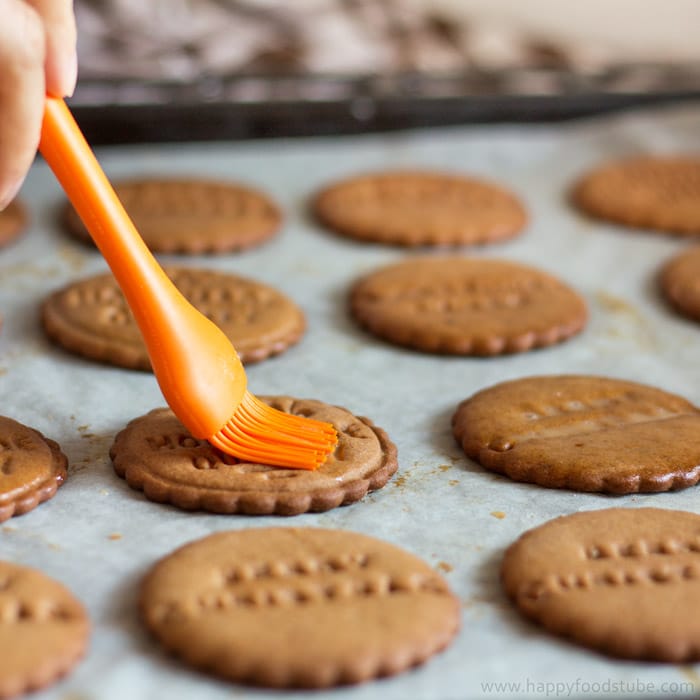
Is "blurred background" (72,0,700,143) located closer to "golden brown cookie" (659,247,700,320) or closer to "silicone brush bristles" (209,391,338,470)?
"golden brown cookie" (659,247,700,320)

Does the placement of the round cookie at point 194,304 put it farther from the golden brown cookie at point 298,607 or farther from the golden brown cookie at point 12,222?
the golden brown cookie at point 298,607

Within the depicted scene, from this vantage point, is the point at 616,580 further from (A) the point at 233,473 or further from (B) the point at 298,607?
Answer: (A) the point at 233,473

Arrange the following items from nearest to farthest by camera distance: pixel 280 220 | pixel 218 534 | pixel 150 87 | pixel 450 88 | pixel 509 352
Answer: pixel 218 534, pixel 509 352, pixel 280 220, pixel 150 87, pixel 450 88

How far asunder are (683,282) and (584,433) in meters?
0.62

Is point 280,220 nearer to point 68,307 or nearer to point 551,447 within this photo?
point 68,307

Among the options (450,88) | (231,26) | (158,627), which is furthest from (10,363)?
(450,88)

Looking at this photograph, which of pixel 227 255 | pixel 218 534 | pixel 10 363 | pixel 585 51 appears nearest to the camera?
pixel 218 534

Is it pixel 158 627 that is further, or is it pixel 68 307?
pixel 68 307

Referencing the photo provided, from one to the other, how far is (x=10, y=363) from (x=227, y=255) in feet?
1.79

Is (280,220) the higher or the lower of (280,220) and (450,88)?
the lower

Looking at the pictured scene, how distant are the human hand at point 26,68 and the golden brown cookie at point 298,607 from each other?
0.44m

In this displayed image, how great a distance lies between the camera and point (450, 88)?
106 inches

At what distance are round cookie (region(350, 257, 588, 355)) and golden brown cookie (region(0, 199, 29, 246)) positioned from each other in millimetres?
638

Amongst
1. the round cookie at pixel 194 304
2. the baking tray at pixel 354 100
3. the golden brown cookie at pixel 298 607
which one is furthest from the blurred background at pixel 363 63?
the golden brown cookie at pixel 298 607
